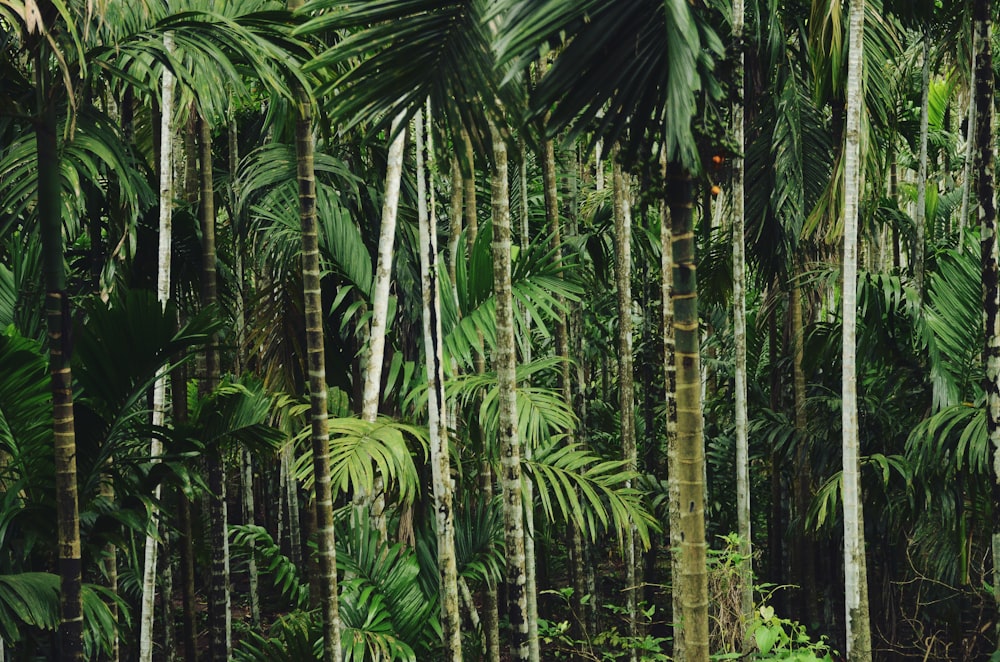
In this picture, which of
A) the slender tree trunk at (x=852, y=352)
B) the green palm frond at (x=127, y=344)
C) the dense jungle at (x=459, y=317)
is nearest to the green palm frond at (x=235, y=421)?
the dense jungle at (x=459, y=317)

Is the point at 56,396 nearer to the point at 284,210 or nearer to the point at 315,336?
the point at 315,336

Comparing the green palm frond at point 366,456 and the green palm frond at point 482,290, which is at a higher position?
the green palm frond at point 482,290

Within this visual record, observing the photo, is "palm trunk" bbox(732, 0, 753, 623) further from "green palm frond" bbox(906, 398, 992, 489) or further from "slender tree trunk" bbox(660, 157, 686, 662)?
"green palm frond" bbox(906, 398, 992, 489)

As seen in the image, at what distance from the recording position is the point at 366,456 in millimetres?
4773

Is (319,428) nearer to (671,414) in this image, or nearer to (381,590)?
(381,590)

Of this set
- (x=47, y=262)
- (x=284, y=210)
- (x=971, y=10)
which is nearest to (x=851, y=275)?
(x=971, y=10)

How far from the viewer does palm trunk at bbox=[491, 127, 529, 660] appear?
15.4 ft

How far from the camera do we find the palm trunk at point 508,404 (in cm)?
470

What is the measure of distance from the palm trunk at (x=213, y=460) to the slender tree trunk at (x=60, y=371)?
163 cm

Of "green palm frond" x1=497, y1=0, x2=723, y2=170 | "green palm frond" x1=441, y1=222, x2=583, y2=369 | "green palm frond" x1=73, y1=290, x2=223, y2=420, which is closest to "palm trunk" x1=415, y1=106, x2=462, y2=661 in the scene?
"green palm frond" x1=441, y1=222, x2=583, y2=369

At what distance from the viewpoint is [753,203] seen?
7820 mm

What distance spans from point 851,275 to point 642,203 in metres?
2.70

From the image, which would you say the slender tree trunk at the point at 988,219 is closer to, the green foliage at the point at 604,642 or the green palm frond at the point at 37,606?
the green foliage at the point at 604,642

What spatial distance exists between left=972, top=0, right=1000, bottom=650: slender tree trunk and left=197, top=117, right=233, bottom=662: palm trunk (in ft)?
13.6
